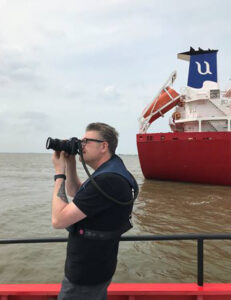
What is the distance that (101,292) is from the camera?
1.65 meters

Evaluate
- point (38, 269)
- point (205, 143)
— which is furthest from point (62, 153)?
point (205, 143)

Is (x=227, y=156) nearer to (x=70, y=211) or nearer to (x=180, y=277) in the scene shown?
(x=180, y=277)

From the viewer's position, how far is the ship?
15.0m

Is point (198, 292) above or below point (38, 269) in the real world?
above

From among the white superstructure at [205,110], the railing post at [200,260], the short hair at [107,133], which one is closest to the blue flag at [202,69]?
the white superstructure at [205,110]

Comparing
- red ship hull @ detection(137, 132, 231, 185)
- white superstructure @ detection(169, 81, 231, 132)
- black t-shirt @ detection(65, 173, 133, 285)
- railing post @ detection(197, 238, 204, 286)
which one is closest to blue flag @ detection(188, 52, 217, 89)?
white superstructure @ detection(169, 81, 231, 132)

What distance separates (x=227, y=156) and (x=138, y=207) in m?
6.30

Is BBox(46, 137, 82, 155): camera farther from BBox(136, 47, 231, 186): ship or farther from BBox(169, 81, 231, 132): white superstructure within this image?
BBox(169, 81, 231, 132): white superstructure

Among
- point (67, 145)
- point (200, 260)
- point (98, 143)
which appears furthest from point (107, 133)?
point (200, 260)

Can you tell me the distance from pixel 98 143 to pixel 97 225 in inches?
18.8

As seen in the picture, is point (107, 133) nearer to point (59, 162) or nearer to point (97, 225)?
point (59, 162)

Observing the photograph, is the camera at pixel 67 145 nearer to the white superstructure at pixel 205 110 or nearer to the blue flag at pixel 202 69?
the white superstructure at pixel 205 110

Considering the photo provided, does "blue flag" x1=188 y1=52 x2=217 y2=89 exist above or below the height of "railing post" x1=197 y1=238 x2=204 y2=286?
above

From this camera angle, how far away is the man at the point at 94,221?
1484mm
